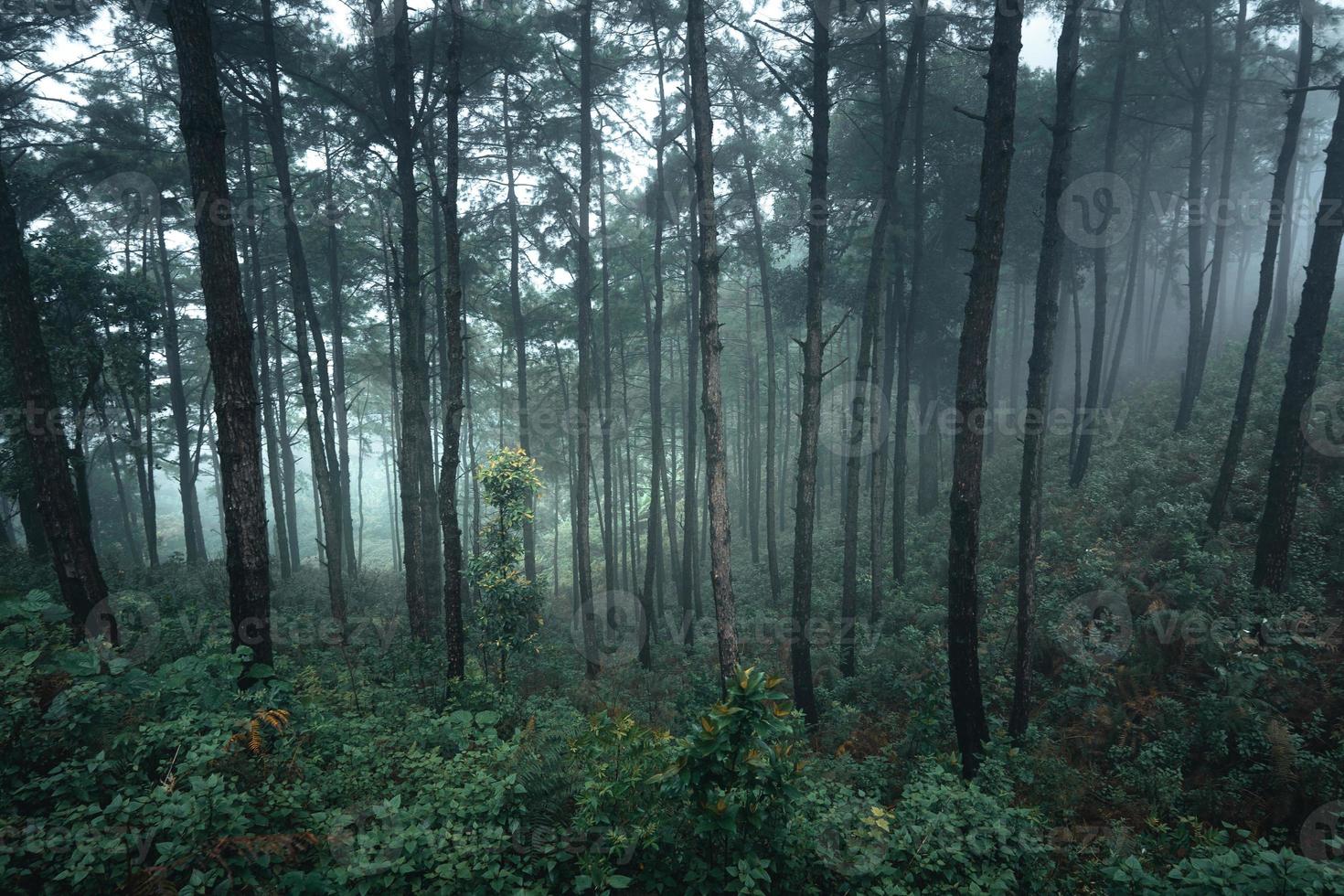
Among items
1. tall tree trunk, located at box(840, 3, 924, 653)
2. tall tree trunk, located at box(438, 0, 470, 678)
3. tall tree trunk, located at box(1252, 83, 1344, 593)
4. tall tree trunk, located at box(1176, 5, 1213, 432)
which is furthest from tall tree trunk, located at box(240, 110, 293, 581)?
tall tree trunk, located at box(1176, 5, 1213, 432)

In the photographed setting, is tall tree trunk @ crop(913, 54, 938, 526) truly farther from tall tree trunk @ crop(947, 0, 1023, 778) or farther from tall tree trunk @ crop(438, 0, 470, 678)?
tall tree trunk @ crop(438, 0, 470, 678)

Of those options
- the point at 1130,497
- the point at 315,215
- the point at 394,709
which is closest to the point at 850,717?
the point at 394,709

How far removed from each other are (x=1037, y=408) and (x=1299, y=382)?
4.51 meters

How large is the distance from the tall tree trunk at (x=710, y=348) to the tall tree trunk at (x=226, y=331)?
5.64 metres

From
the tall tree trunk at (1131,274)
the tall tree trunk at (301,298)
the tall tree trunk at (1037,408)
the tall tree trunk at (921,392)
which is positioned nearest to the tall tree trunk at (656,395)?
the tall tree trunk at (921,392)

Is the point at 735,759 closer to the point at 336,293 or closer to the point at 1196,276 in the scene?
the point at 336,293

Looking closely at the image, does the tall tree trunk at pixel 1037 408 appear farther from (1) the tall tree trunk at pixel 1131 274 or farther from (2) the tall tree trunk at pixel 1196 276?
(1) the tall tree trunk at pixel 1131 274

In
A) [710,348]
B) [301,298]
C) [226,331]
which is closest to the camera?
[226,331]

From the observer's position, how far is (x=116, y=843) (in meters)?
3.47

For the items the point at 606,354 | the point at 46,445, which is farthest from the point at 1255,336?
the point at 46,445

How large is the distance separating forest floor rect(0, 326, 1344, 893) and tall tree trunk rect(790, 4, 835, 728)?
1178 mm

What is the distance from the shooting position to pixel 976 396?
23.7ft

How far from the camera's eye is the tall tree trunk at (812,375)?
31.2 feet

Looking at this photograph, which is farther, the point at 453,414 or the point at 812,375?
the point at 453,414
